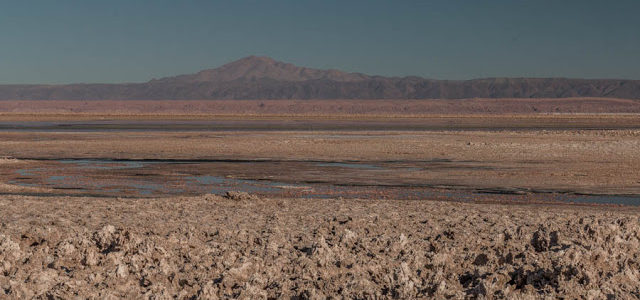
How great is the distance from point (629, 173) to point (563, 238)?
43.7 ft

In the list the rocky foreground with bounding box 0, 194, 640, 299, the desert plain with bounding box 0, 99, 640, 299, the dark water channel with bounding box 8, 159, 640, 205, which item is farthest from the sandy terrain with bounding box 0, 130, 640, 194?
the rocky foreground with bounding box 0, 194, 640, 299

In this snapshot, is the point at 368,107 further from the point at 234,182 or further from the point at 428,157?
the point at 234,182

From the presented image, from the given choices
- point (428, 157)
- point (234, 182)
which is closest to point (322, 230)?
point (234, 182)

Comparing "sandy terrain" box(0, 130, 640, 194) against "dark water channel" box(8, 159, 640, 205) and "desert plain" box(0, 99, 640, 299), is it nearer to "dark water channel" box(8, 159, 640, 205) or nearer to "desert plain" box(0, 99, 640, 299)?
"desert plain" box(0, 99, 640, 299)

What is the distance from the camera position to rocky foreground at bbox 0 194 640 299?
7.60 meters

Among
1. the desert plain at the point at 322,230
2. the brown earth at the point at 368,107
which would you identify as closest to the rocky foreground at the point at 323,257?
the desert plain at the point at 322,230

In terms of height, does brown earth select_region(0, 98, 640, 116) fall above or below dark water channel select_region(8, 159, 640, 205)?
below

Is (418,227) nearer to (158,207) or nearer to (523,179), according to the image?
(158,207)

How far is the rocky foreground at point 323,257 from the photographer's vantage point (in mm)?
7598

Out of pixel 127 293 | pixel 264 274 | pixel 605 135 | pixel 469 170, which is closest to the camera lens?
pixel 127 293

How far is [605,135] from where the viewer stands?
43.2 metres

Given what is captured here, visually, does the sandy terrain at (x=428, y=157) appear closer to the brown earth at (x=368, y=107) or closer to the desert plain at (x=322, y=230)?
the desert plain at (x=322, y=230)

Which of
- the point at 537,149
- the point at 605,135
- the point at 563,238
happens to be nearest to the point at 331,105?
the point at 605,135

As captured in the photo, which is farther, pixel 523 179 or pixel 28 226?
pixel 523 179
